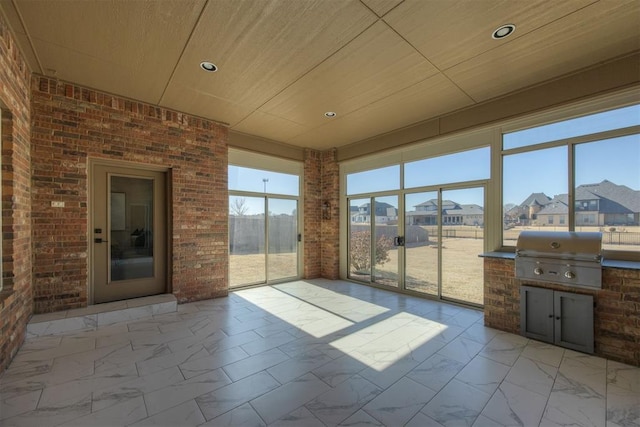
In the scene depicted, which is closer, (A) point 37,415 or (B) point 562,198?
(A) point 37,415

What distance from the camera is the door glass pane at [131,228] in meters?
4.24

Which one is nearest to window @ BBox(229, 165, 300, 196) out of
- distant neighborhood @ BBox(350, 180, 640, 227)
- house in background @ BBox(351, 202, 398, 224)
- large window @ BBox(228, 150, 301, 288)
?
large window @ BBox(228, 150, 301, 288)

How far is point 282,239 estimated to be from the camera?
6.36 metres

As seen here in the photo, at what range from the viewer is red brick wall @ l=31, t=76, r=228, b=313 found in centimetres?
360

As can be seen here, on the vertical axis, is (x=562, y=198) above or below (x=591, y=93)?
below

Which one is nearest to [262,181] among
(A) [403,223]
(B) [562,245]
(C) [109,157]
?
(C) [109,157]

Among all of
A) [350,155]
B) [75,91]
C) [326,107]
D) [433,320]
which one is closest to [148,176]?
[75,91]

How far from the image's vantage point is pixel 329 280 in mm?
6570

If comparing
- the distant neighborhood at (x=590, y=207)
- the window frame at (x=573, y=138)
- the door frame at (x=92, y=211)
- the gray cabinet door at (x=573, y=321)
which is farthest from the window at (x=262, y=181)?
the gray cabinet door at (x=573, y=321)

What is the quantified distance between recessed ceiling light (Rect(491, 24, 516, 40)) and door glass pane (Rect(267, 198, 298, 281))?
4670 millimetres

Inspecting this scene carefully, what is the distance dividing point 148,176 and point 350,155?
3996 millimetres

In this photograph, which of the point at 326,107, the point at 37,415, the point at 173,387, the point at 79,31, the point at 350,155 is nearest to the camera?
the point at 37,415

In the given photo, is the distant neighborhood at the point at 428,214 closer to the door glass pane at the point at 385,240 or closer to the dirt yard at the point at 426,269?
the door glass pane at the point at 385,240

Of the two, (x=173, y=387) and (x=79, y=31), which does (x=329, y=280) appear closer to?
(x=173, y=387)
